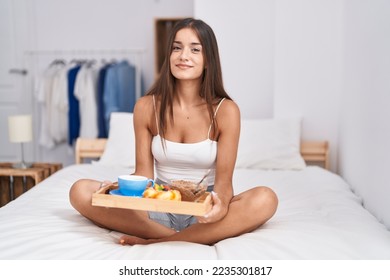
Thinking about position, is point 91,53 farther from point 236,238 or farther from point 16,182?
point 236,238

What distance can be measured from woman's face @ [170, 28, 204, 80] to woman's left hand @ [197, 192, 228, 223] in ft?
1.49

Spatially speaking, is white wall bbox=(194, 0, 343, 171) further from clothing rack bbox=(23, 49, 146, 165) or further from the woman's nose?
the woman's nose

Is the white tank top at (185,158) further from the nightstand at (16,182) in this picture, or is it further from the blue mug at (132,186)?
the nightstand at (16,182)

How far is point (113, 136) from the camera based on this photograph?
289 cm

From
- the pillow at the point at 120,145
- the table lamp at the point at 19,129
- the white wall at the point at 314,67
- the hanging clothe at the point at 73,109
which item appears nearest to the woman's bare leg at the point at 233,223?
the white wall at the point at 314,67

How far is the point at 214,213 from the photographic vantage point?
1.37 m

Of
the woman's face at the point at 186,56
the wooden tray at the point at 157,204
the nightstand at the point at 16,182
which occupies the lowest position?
the nightstand at the point at 16,182

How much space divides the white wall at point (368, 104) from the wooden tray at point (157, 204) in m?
0.81

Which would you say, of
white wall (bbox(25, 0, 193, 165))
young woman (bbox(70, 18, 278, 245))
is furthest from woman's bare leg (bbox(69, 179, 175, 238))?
white wall (bbox(25, 0, 193, 165))

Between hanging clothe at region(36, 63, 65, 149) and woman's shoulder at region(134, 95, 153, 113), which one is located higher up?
woman's shoulder at region(134, 95, 153, 113)

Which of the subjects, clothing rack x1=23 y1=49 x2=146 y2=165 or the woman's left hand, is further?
clothing rack x1=23 y1=49 x2=146 y2=165

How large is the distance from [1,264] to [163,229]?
50 centimetres

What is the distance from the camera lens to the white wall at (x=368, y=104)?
1773mm

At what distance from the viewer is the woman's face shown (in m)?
1.57
